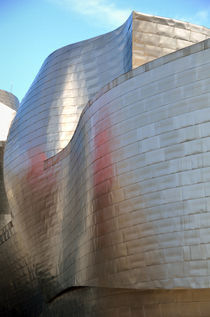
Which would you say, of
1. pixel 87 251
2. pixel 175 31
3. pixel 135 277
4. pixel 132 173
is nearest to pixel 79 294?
pixel 87 251

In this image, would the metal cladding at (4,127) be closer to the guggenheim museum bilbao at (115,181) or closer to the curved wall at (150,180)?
the guggenheim museum bilbao at (115,181)

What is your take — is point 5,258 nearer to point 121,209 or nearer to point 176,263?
point 121,209

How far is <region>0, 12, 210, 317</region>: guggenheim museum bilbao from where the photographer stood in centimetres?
984

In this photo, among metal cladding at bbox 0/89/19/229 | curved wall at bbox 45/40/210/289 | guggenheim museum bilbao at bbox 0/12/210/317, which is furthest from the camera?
metal cladding at bbox 0/89/19/229

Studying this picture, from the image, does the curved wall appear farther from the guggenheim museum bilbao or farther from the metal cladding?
the metal cladding

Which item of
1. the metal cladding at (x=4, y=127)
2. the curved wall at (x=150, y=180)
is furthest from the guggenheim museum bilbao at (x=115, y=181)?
the metal cladding at (x=4, y=127)

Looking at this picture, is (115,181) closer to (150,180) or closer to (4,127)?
(150,180)

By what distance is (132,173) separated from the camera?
35.0 feet

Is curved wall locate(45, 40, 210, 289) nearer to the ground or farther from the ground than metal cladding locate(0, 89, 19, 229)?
nearer to the ground

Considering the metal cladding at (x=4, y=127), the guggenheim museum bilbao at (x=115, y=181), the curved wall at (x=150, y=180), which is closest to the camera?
the curved wall at (x=150, y=180)

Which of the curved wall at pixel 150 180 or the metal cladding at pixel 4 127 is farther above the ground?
the metal cladding at pixel 4 127

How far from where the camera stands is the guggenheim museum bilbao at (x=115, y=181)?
9.84 meters

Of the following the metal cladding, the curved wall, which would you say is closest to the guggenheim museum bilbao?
the curved wall

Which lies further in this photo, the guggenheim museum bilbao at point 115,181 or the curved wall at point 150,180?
the guggenheim museum bilbao at point 115,181
